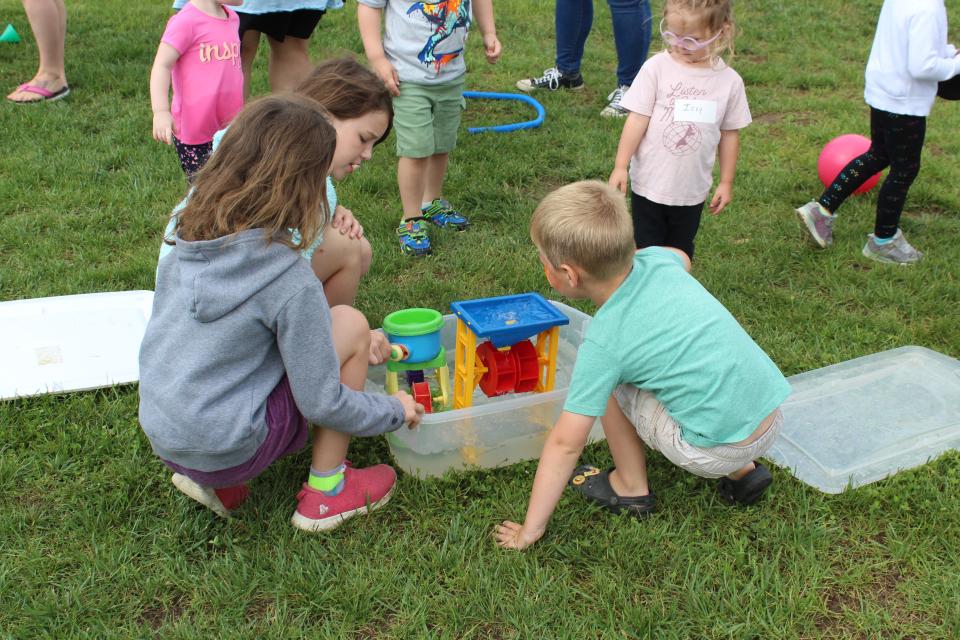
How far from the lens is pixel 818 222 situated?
3.82m

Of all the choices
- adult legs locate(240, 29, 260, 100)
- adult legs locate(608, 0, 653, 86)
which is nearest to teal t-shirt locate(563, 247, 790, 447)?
adult legs locate(240, 29, 260, 100)

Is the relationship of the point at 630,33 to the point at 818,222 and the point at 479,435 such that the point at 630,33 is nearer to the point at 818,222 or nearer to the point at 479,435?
the point at 818,222

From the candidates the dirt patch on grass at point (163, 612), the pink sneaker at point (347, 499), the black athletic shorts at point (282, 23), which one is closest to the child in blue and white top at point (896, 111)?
the pink sneaker at point (347, 499)

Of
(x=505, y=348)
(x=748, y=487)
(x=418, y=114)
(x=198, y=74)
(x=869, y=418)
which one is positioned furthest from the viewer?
(x=418, y=114)

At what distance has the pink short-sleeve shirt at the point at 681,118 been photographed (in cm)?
288

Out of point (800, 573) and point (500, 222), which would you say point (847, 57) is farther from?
point (800, 573)

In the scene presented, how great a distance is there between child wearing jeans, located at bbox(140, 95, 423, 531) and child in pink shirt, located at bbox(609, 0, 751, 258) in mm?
1350

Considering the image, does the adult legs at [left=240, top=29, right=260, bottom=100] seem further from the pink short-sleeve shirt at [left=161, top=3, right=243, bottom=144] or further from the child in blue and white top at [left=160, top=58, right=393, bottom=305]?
the child in blue and white top at [left=160, top=58, right=393, bottom=305]

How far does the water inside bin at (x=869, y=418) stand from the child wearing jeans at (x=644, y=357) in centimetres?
47

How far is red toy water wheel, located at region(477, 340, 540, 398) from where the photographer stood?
250 centimetres

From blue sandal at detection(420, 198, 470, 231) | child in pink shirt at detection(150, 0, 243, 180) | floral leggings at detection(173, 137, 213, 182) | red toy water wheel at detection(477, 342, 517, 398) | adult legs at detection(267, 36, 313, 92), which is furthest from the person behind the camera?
adult legs at detection(267, 36, 313, 92)

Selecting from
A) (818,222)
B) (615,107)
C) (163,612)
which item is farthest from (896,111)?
(163,612)

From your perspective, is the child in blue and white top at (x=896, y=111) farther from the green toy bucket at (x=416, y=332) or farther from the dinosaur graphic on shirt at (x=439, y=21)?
the green toy bucket at (x=416, y=332)

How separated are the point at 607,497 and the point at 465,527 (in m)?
0.40
